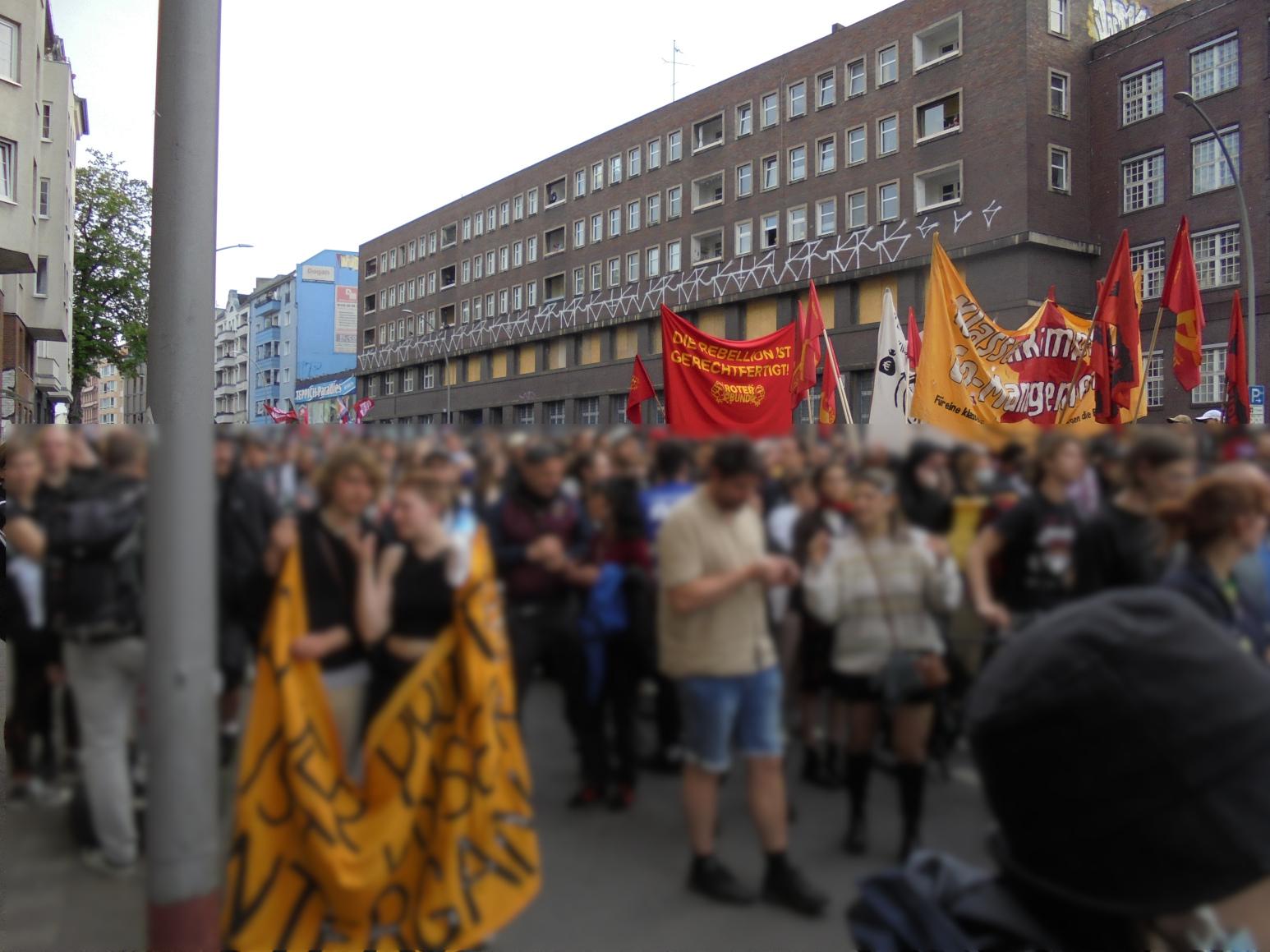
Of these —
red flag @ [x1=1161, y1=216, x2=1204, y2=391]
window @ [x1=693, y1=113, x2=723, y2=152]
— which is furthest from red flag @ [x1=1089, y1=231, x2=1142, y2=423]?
window @ [x1=693, y1=113, x2=723, y2=152]

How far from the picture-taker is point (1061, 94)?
38031 mm

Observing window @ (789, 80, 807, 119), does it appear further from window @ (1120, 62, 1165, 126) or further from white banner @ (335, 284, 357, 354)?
white banner @ (335, 284, 357, 354)

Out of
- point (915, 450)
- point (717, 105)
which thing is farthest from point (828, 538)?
point (717, 105)

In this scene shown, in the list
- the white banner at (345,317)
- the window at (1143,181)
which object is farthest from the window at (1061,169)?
the white banner at (345,317)

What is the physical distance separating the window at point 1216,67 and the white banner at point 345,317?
6759cm

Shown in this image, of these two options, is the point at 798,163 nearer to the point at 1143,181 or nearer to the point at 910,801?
the point at 1143,181

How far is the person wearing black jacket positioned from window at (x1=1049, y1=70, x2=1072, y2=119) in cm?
4092

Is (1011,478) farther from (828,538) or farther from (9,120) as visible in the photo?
(9,120)

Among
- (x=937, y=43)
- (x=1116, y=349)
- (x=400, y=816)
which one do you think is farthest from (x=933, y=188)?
(x=400, y=816)

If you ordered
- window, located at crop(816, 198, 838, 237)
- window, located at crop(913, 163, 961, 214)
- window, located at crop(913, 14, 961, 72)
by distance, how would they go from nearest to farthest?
1. window, located at crop(913, 163, 961, 214)
2. window, located at crop(913, 14, 961, 72)
3. window, located at crop(816, 198, 838, 237)

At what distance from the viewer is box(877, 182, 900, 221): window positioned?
134ft

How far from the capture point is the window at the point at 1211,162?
1329 inches

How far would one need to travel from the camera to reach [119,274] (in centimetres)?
421

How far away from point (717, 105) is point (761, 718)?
50.4m
